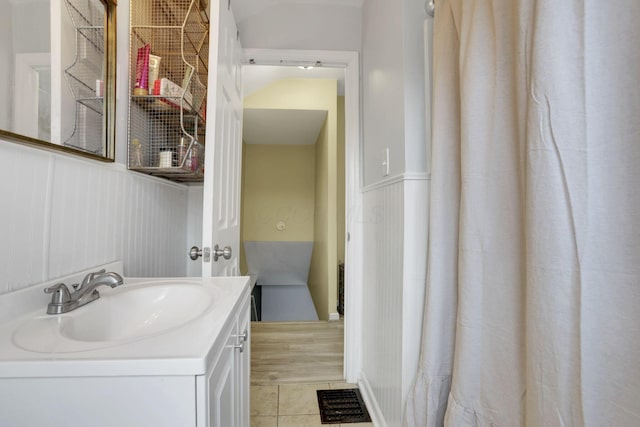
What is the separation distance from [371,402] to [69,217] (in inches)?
62.4

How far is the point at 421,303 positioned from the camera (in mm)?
1046

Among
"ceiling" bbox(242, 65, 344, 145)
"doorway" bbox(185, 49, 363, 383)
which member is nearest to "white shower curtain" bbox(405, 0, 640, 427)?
"doorway" bbox(185, 49, 363, 383)

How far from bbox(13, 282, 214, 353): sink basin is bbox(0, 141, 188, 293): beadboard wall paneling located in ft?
0.52

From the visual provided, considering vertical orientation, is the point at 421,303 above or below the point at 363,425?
above

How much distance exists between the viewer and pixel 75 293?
73 cm

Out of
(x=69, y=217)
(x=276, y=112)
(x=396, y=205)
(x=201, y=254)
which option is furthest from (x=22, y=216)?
(x=276, y=112)

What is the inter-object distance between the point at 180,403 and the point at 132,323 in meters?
0.48

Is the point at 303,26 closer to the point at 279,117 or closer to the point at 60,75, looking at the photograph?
the point at 279,117

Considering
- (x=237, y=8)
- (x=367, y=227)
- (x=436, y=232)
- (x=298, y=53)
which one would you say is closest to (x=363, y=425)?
(x=367, y=227)

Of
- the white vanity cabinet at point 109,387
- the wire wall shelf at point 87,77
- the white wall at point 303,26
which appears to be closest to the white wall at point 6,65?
the wire wall shelf at point 87,77

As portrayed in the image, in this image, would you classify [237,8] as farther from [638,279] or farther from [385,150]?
[638,279]

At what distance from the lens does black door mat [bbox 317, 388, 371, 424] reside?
1456 mm

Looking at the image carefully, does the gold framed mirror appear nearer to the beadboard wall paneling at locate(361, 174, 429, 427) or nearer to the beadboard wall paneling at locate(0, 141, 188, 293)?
the beadboard wall paneling at locate(0, 141, 188, 293)

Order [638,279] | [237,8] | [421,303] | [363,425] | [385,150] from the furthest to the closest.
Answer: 1. [237,8]
2. [363,425]
3. [385,150]
4. [421,303]
5. [638,279]
